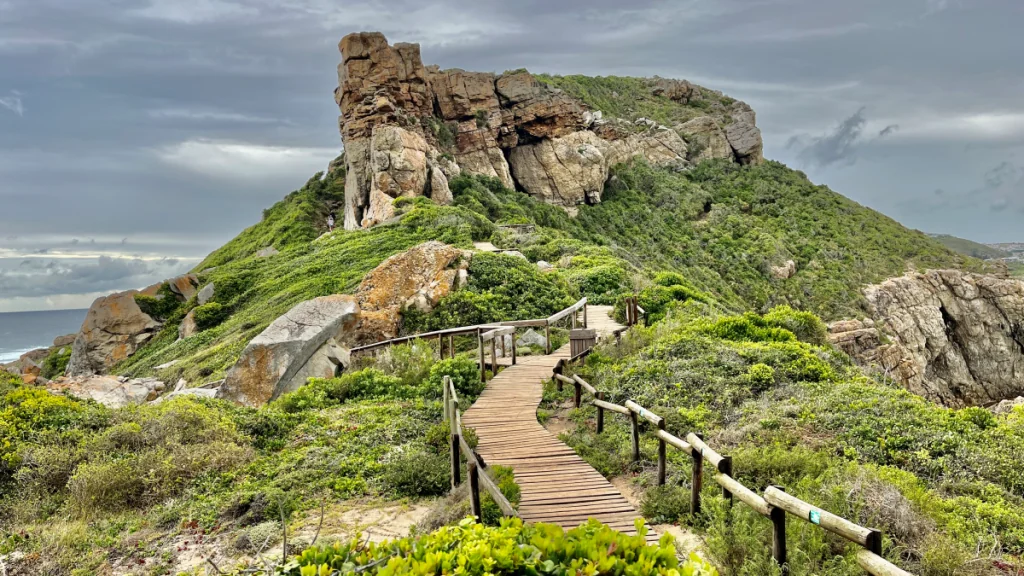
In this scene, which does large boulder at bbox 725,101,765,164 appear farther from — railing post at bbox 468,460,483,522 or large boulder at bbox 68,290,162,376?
railing post at bbox 468,460,483,522

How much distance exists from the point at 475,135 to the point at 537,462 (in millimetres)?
40878

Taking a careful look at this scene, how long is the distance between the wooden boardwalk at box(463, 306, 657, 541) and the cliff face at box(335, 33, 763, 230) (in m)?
25.5

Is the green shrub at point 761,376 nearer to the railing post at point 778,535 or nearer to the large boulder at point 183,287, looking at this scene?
the railing post at point 778,535

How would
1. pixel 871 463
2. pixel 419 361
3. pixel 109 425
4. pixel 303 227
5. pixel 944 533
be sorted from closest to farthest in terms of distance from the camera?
pixel 944 533 → pixel 871 463 → pixel 109 425 → pixel 419 361 → pixel 303 227

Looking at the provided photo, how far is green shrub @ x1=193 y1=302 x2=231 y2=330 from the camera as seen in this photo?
26188 mm

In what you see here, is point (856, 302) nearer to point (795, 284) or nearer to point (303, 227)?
point (795, 284)

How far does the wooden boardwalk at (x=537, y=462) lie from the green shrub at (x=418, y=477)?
62 centimetres

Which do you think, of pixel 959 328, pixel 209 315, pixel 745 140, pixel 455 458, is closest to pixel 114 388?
Answer: pixel 209 315

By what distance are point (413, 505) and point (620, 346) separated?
7393 mm

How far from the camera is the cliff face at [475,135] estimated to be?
38.4 meters

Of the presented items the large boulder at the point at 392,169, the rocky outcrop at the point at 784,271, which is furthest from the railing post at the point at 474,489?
the rocky outcrop at the point at 784,271

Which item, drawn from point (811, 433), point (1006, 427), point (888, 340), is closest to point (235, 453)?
point (811, 433)

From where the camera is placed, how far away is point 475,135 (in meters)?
45.8

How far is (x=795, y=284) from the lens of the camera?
123ft
